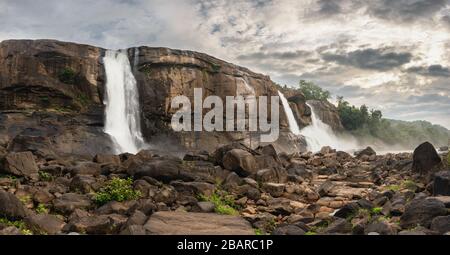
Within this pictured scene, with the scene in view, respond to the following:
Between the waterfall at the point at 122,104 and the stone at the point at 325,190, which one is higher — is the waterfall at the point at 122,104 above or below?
above

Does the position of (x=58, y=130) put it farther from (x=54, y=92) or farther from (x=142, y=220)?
(x=142, y=220)

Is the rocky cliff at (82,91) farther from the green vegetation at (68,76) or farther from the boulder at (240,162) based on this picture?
the boulder at (240,162)

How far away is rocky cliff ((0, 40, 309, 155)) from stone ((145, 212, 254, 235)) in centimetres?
1428

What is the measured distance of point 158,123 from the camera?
36.5 m

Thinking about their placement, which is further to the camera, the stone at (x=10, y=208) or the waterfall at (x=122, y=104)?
the waterfall at (x=122, y=104)

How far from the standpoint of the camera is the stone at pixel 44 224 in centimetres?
884

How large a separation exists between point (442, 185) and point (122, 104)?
2745cm

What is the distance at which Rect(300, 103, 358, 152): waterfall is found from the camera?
51406mm

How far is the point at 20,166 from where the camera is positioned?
48.2 feet

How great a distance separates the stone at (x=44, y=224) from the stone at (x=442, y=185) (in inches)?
376

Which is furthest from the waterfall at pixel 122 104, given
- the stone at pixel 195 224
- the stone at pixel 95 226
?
the stone at pixel 95 226

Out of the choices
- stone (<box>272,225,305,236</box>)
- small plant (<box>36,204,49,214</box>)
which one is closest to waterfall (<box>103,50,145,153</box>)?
small plant (<box>36,204,49,214</box>)
